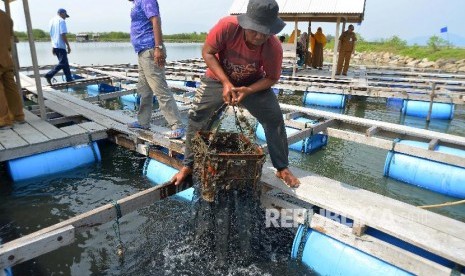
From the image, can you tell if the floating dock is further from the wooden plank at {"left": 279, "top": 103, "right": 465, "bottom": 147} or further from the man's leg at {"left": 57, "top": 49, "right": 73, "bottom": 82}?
the man's leg at {"left": 57, "top": 49, "right": 73, "bottom": 82}

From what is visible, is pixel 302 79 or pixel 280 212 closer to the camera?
pixel 280 212

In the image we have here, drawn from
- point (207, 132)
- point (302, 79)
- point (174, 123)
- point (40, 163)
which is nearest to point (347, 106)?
point (302, 79)

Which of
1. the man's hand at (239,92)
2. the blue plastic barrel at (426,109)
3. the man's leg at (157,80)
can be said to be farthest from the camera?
the blue plastic barrel at (426,109)

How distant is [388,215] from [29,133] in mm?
5628

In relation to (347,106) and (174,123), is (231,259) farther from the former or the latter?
(347,106)

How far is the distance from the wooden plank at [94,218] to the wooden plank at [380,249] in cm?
173

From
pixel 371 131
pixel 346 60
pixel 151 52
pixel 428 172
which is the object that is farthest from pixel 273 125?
pixel 346 60

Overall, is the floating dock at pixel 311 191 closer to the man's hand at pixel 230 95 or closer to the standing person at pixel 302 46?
the man's hand at pixel 230 95

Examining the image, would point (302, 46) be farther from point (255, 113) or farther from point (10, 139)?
point (10, 139)

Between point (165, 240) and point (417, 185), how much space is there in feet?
14.1

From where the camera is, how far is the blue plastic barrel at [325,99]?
36.5 ft

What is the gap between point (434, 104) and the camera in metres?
9.83

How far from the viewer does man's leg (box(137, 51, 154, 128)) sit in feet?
16.1

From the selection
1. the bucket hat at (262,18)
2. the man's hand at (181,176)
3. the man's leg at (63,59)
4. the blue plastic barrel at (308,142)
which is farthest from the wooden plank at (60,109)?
the bucket hat at (262,18)
